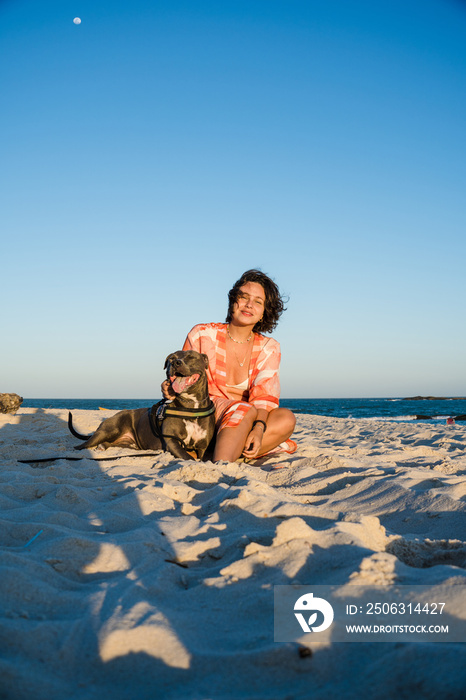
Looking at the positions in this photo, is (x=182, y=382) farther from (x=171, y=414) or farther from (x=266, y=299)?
(x=266, y=299)

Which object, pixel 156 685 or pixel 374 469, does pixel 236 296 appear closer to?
pixel 374 469

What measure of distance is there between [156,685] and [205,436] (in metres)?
2.97

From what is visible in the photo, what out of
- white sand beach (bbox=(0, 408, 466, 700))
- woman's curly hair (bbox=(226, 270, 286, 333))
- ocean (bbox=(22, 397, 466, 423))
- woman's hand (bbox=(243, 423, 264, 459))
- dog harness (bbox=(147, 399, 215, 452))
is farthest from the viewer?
ocean (bbox=(22, 397, 466, 423))

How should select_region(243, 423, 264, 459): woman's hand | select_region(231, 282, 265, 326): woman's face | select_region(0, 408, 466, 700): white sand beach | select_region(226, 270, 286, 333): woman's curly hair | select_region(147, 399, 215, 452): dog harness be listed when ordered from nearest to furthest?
select_region(0, 408, 466, 700): white sand beach, select_region(243, 423, 264, 459): woman's hand, select_region(147, 399, 215, 452): dog harness, select_region(231, 282, 265, 326): woman's face, select_region(226, 270, 286, 333): woman's curly hair

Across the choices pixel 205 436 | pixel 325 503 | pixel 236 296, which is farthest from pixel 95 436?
pixel 325 503

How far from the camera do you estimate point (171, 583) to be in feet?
4.83

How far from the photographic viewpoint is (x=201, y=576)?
5.01 ft

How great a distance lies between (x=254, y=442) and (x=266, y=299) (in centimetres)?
167

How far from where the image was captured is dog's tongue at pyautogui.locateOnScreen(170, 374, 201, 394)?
Result: 12.9ft

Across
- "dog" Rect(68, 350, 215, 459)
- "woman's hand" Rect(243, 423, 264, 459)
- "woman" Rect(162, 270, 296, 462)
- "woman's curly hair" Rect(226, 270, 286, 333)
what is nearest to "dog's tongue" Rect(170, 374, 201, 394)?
"dog" Rect(68, 350, 215, 459)

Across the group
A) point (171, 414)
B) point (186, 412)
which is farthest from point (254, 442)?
point (171, 414)

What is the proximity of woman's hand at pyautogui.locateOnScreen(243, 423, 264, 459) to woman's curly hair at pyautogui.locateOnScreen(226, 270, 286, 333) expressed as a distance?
1397 mm

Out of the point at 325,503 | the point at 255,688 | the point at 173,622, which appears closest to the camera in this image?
the point at 255,688

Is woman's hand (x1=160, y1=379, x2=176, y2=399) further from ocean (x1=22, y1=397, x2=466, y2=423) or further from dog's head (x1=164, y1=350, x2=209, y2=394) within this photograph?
ocean (x1=22, y1=397, x2=466, y2=423)
